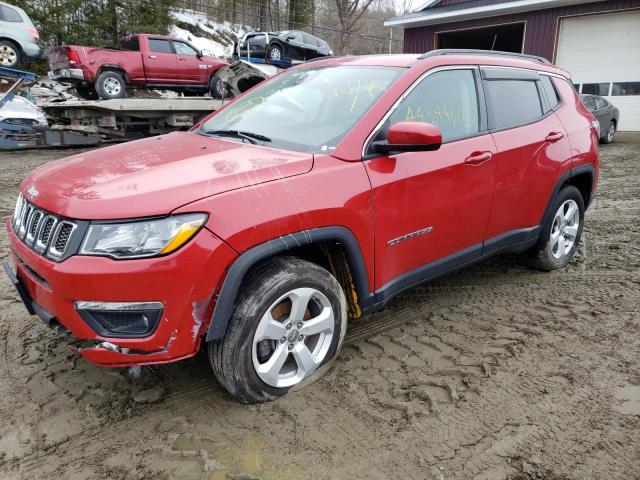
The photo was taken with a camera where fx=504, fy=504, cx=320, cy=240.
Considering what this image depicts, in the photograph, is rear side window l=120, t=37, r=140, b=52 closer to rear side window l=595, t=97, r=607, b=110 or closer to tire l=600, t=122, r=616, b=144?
rear side window l=595, t=97, r=607, b=110

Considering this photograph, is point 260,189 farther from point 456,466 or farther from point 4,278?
point 4,278

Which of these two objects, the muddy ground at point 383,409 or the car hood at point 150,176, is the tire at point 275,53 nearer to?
the muddy ground at point 383,409

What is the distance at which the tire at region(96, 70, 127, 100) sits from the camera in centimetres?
1317

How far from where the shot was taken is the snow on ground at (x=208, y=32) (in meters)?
26.4

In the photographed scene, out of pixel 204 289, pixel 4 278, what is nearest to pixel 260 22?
pixel 4 278

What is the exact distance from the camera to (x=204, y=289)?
2258 millimetres

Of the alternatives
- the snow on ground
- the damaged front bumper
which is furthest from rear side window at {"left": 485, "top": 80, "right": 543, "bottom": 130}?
the snow on ground

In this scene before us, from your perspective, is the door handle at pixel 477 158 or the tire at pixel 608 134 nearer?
the door handle at pixel 477 158

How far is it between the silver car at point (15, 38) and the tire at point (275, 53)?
8095mm

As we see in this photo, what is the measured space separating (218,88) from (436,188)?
12.3m

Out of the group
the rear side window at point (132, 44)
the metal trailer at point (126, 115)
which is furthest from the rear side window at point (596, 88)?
the rear side window at point (132, 44)

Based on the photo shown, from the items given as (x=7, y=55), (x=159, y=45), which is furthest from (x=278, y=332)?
(x=7, y=55)

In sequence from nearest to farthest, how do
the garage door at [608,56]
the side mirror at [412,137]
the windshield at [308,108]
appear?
the side mirror at [412,137] → the windshield at [308,108] → the garage door at [608,56]

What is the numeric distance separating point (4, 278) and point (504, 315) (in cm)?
411
